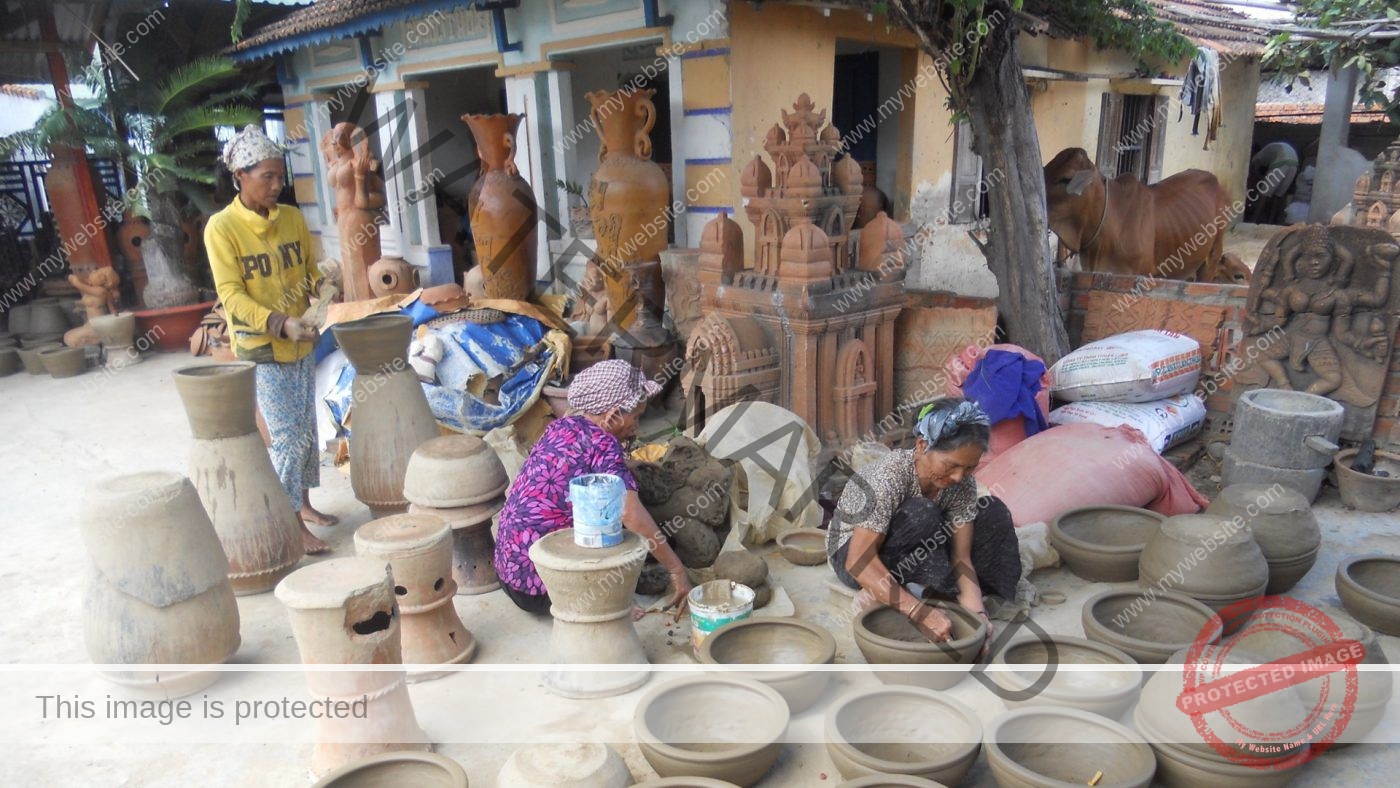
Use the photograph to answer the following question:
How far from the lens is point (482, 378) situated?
5.12 m

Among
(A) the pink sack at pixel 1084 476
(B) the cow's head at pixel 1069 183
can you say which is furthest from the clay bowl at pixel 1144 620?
(B) the cow's head at pixel 1069 183

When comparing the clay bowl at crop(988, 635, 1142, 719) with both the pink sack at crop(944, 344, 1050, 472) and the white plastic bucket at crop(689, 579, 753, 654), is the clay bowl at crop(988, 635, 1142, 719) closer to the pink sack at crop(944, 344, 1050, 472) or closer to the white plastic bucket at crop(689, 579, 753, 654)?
the white plastic bucket at crop(689, 579, 753, 654)

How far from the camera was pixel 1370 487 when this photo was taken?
408 centimetres

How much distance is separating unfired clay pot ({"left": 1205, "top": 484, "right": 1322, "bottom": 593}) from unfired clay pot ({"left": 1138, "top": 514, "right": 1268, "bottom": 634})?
234 mm

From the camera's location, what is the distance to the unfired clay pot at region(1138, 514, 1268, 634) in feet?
9.77

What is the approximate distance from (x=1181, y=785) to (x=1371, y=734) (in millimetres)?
749

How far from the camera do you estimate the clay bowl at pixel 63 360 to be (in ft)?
24.9

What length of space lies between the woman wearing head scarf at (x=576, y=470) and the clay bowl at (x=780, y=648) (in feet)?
1.26

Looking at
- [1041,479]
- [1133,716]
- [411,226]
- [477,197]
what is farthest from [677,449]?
[411,226]

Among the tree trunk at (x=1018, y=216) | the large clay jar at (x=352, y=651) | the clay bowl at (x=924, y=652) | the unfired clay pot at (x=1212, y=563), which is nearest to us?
the large clay jar at (x=352, y=651)

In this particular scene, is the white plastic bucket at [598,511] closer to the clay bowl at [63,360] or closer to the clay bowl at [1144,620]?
the clay bowl at [1144,620]

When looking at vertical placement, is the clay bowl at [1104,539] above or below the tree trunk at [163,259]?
below

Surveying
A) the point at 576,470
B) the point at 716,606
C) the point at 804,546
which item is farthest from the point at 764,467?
the point at 576,470

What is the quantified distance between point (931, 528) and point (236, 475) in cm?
269
